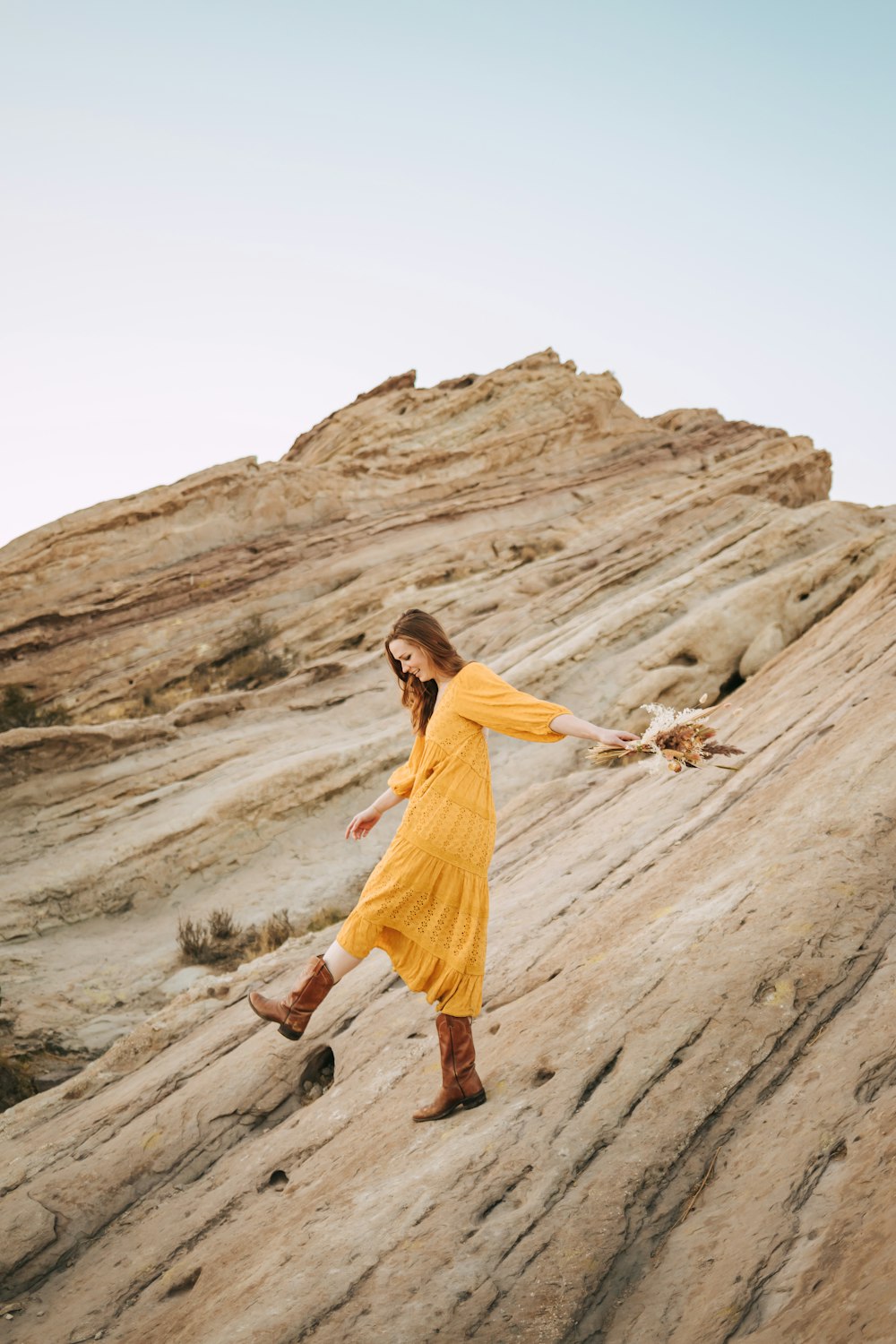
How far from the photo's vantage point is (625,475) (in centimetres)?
2183

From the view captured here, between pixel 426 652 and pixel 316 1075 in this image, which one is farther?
pixel 316 1075

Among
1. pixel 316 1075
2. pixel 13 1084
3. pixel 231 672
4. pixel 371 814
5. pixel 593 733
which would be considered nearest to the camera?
pixel 593 733

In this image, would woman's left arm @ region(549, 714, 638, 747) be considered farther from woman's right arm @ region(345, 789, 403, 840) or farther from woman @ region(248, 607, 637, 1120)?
woman's right arm @ region(345, 789, 403, 840)

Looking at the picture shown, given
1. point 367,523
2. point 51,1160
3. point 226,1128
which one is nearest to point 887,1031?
point 226,1128

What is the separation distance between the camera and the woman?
4309mm

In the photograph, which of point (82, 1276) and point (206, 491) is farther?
point (206, 491)

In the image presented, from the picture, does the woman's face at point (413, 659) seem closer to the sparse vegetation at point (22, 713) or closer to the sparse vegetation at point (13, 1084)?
the sparse vegetation at point (13, 1084)

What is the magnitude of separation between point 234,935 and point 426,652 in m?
6.94

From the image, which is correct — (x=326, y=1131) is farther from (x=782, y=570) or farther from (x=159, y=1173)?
(x=782, y=570)

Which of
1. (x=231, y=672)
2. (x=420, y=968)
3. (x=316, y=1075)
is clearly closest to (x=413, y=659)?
(x=420, y=968)

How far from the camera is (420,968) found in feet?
14.5

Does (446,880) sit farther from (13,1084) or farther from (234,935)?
(234,935)

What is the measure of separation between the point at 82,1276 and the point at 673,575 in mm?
13481

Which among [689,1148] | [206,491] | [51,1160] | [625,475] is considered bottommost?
[689,1148]
